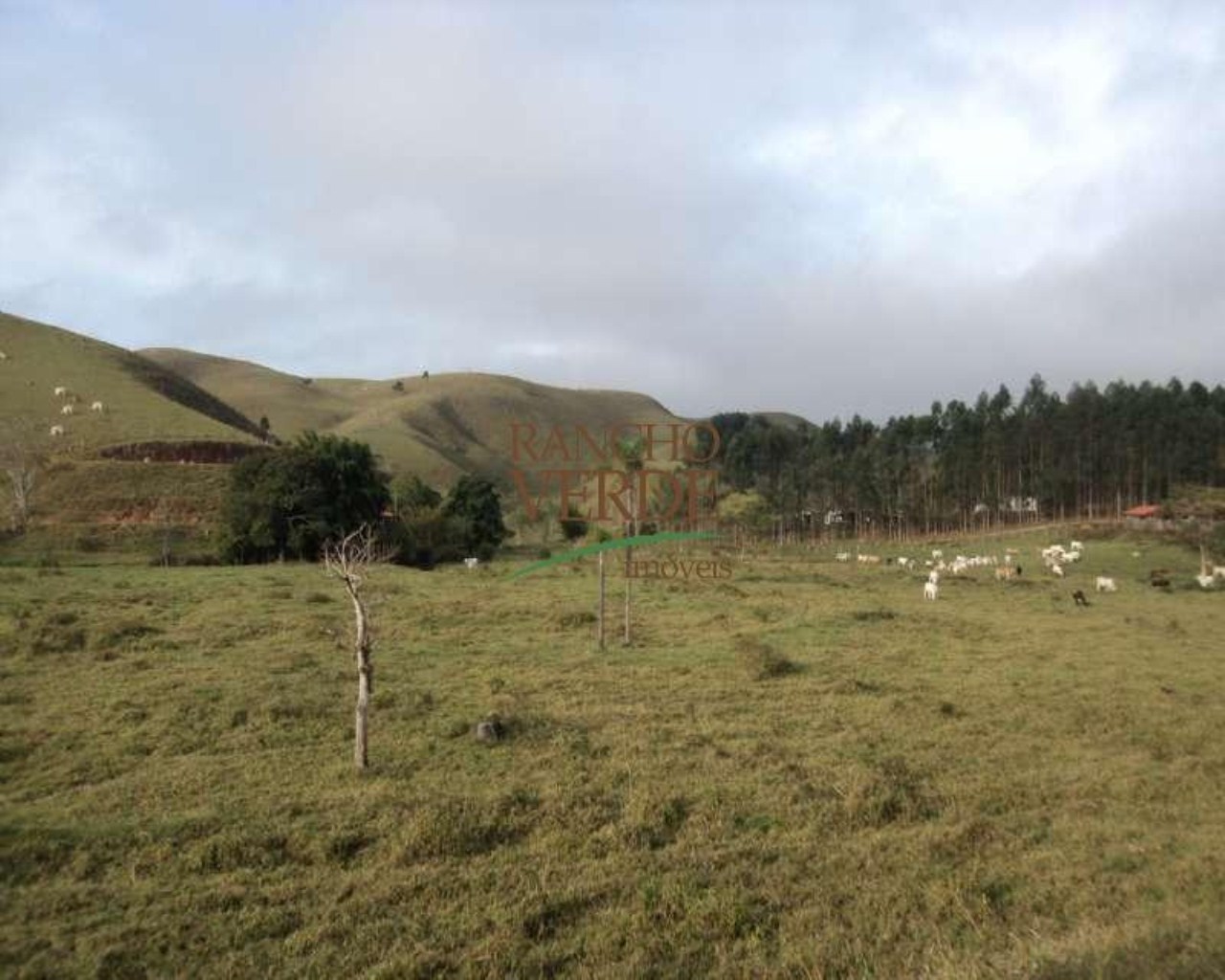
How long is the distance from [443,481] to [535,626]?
96.6 m

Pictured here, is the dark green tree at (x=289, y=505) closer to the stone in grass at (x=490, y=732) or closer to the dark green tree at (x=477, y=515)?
the dark green tree at (x=477, y=515)

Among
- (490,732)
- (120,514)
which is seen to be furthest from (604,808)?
(120,514)

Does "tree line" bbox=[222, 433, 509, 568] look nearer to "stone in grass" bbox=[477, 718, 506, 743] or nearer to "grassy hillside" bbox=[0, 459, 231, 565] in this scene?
"grassy hillside" bbox=[0, 459, 231, 565]

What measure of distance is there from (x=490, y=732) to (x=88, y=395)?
73638mm

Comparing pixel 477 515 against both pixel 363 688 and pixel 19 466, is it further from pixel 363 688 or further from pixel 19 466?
pixel 363 688

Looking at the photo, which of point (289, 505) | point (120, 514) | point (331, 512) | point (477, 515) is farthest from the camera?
point (477, 515)

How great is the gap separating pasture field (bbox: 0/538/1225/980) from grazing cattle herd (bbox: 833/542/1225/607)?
53.6 feet

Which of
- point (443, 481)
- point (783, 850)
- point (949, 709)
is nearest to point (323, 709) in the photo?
point (783, 850)

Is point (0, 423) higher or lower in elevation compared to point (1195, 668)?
higher

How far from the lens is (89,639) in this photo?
1894cm

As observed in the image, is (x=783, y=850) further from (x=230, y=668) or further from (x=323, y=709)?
(x=230, y=668)

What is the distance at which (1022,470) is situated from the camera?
78625 mm

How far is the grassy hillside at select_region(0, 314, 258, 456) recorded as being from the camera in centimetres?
6266

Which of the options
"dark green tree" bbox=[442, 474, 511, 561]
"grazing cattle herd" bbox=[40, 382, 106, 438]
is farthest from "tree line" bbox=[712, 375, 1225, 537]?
"grazing cattle herd" bbox=[40, 382, 106, 438]
